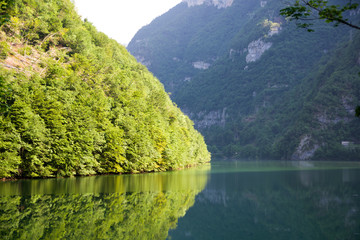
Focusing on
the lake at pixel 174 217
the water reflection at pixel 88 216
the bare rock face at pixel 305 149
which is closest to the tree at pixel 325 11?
the lake at pixel 174 217

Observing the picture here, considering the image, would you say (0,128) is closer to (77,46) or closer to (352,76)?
(77,46)

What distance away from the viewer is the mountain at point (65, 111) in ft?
109

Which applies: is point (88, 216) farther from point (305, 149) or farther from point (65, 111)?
point (305, 149)

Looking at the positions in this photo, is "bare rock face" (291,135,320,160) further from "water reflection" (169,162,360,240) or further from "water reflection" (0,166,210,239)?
"water reflection" (0,166,210,239)

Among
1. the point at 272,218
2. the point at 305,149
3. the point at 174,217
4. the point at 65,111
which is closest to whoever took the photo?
the point at 174,217

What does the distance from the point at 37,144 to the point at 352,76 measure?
191 metres

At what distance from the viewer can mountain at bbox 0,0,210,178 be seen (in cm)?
3325

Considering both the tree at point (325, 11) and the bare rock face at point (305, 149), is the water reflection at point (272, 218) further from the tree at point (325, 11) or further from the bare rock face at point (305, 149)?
the bare rock face at point (305, 149)

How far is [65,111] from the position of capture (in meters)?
39.8

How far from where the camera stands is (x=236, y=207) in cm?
1789

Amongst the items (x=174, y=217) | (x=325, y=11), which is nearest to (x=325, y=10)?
(x=325, y=11)

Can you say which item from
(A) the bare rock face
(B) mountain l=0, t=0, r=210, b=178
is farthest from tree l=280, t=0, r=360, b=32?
(A) the bare rock face

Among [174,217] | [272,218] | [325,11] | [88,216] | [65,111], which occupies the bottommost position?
[272,218]

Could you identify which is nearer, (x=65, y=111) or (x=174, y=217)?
(x=174, y=217)
